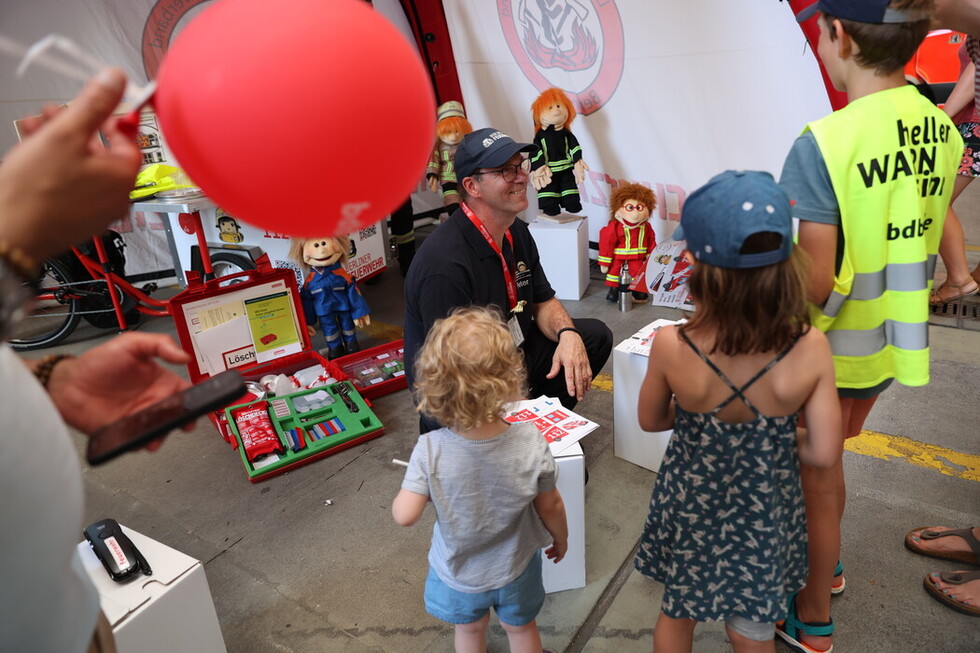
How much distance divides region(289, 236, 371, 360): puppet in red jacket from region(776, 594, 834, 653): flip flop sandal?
9.50 feet

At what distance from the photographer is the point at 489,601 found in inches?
64.9

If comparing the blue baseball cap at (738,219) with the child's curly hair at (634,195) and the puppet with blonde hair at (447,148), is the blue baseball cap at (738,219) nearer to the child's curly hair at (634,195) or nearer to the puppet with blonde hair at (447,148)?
the child's curly hair at (634,195)

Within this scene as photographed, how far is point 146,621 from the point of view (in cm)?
158

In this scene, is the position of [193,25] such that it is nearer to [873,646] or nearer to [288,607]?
[288,607]

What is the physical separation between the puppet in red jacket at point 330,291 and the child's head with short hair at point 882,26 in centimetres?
302

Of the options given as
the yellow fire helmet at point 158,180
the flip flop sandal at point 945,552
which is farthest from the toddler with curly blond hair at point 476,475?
the yellow fire helmet at point 158,180

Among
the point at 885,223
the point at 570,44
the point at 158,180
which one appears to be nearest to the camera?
the point at 885,223

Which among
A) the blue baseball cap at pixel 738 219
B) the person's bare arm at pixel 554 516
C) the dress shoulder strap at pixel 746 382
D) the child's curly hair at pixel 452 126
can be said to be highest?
the child's curly hair at pixel 452 126

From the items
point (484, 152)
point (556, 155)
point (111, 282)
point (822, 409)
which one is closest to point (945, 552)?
point (822, 409)

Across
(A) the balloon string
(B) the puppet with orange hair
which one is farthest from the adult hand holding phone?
(B) the puppet with orange hair

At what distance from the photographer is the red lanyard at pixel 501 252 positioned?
236 centimetres

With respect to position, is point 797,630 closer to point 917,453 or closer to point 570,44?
point 917,453

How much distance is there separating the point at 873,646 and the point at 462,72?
5.27 m

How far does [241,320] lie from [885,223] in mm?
3085
